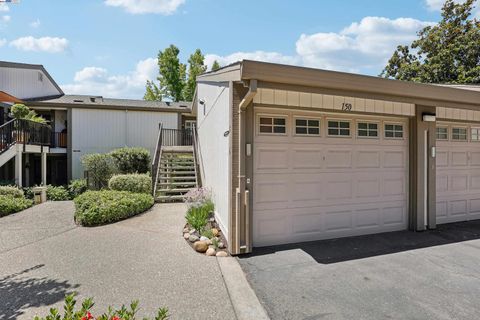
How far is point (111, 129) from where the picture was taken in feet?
45.6

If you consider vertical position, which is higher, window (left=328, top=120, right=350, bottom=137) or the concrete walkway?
window (left=328, top=120, right=350, bottom=137)

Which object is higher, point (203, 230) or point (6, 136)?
point (6, 136)

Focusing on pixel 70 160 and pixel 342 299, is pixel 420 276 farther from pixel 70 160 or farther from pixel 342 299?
pixel 70 160

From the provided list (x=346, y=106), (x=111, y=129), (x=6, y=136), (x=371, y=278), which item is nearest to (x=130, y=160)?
(x=111, y=129)

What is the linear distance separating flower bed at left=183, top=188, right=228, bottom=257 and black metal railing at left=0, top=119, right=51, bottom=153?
26.5ft

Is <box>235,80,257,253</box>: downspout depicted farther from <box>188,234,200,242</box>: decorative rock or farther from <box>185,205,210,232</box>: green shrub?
<box>185,205,210,232</box>: green shrub

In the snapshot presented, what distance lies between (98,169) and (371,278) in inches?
472

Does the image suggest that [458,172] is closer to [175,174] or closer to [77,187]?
[175,174]

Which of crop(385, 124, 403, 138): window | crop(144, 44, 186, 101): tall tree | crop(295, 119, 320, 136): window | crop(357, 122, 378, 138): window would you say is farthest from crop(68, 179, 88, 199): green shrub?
crop(144, 44, 186, 101): tall tree

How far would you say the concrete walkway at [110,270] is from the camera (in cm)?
306

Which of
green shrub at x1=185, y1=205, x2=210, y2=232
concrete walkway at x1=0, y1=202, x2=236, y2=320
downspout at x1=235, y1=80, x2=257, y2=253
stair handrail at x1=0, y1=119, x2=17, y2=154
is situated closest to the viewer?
concrete walkway at x1=0, y1=202, x2=236, y2=320

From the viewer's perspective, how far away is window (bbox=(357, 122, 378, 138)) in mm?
5578

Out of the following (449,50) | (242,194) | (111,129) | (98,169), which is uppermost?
(449,50)

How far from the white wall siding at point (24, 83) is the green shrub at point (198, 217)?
45.3ft
